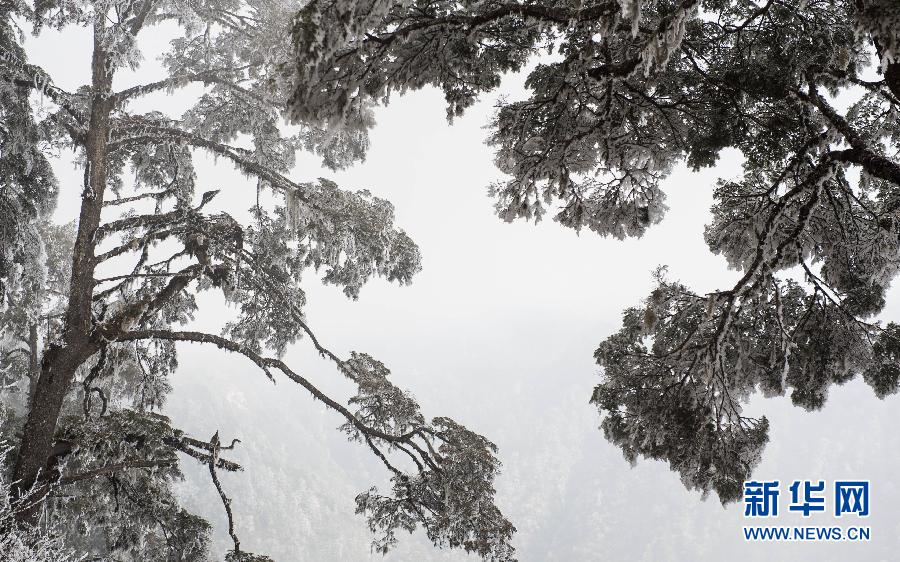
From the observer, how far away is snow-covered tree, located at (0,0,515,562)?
5.82 meters

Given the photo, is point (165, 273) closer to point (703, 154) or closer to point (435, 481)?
point (435, 481)

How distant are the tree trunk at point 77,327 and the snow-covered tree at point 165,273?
0.02 m

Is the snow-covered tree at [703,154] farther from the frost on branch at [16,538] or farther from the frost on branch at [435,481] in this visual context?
the frost on branch at [16,538]

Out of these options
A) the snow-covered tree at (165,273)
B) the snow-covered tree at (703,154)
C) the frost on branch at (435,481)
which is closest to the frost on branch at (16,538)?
the snow-covered tree at (165,273)

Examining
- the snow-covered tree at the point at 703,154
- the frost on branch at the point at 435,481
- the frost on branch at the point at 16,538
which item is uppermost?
the snow-covered tree at the point at 703,154

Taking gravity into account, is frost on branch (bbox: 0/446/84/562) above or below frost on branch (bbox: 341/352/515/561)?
below

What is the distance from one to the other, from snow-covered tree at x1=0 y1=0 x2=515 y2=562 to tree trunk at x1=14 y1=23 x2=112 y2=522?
0.02 meters

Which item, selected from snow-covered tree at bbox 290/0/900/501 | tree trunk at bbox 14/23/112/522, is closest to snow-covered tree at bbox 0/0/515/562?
tree trunk at bbox 14/23/112/522

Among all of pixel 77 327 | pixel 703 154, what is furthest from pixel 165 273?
pixel 703 154

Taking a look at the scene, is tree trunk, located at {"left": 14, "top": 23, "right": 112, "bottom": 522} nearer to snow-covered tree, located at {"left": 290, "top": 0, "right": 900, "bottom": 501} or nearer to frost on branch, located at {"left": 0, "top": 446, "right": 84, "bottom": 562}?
frost on branch, located at {"left": 0, "top": 446, "right": 84, "bottom": 562}

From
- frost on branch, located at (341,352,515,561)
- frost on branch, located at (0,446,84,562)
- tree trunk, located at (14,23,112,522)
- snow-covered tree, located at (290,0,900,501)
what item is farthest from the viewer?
frost on branch, located at (341,352,515,561)

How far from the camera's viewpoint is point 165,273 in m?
6.81

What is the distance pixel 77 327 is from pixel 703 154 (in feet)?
23.5

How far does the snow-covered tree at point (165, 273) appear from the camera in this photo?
582 centimetres
